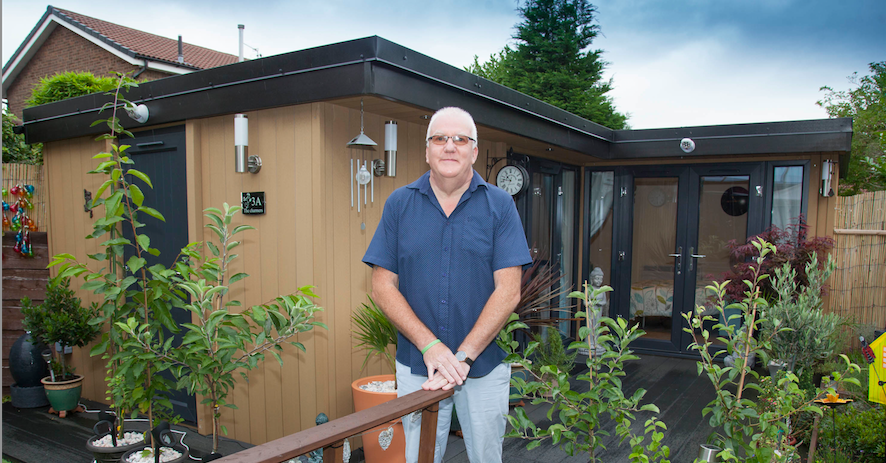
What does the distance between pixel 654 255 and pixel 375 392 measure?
4.20 metres

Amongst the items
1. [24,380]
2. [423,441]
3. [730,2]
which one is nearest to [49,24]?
[24,380]

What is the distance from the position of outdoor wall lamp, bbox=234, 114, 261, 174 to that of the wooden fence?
5.51 m

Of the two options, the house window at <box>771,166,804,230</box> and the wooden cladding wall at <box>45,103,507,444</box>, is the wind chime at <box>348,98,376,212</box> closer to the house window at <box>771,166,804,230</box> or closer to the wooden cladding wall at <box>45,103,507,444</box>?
the wooden cladding wall at <box>45,103,507,444</box>

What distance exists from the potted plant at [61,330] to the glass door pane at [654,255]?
5309mm

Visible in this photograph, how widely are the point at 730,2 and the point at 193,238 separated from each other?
20.5 m

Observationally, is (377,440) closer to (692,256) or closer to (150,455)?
(150,455)

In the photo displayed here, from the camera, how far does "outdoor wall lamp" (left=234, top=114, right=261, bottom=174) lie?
3.20m

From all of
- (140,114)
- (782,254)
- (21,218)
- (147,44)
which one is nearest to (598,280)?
(782,254)

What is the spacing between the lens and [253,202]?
337 centimetres

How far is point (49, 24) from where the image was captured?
502 inches


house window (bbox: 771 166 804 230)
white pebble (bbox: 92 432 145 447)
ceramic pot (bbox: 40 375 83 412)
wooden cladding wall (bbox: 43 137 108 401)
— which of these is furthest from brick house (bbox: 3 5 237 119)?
house window (bbox: 771 166 804 230)

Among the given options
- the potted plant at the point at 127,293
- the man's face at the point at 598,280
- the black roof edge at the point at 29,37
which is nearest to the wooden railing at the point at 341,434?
the potted plant at the point at 127,293

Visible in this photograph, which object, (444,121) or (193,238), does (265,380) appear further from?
(444,121)

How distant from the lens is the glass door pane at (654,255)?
5953 millimetres
